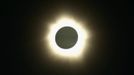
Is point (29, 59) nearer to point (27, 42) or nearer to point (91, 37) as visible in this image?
point (27, 42)

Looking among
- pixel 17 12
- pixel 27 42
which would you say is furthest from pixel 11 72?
pixel 17 12

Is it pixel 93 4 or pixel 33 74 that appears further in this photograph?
pixel 93 4

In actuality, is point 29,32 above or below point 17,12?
below
